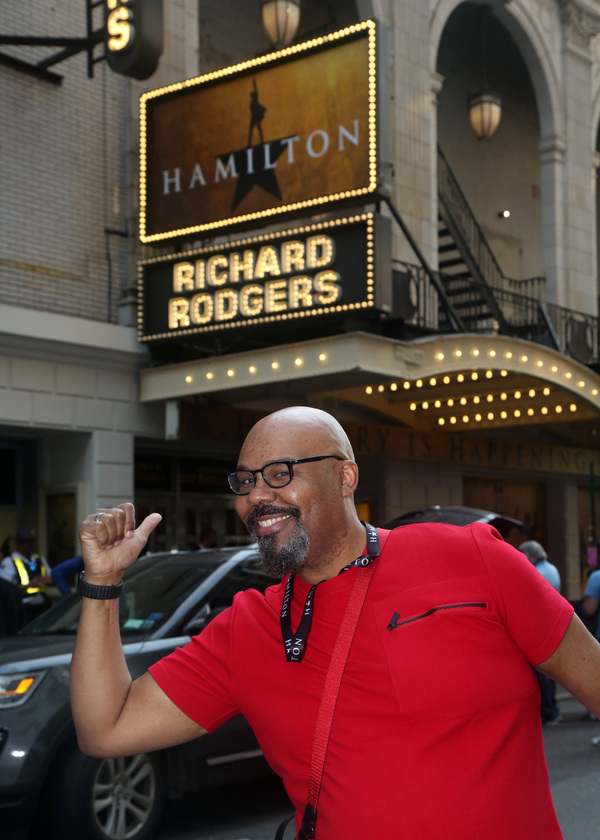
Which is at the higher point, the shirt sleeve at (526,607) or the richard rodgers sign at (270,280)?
the richard rodgers sign at (270,280)

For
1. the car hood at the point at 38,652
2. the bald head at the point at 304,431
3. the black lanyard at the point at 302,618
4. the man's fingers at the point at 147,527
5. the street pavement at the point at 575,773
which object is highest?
the bald head at the point at 304,431

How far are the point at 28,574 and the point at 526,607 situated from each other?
1006 cm

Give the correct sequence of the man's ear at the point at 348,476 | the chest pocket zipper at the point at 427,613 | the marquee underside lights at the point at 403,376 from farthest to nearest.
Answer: the marquee underside lights at the point at 403,376
the man's ear at the point at 348,476
the chest pocket zipper at the point at 427,613

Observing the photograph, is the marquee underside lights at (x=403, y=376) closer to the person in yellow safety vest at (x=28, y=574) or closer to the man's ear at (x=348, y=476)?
the person in yellow safety vest at (x=28, y=574)

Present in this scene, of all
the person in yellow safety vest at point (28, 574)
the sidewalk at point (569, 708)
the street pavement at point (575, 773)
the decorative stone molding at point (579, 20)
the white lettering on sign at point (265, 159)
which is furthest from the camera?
the decorative stone molding at point (579, 20)

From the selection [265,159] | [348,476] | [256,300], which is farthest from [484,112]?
[348,476]

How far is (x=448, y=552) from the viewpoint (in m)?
2.26

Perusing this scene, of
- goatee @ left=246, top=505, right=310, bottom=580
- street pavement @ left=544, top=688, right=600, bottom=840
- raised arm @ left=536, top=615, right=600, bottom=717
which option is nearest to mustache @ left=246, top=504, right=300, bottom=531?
goatee @ left=246, top=505, right=310, bottom=580

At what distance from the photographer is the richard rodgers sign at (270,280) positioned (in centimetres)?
1183

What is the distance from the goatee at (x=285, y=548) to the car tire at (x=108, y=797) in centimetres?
381

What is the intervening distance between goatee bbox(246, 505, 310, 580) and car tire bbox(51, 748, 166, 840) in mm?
3806

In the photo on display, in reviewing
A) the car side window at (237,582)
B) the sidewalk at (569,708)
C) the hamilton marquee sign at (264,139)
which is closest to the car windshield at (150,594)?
the car side window at (237,582)

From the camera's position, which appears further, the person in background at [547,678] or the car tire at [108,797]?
the person in background at [547,678]

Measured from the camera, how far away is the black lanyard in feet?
7.25
